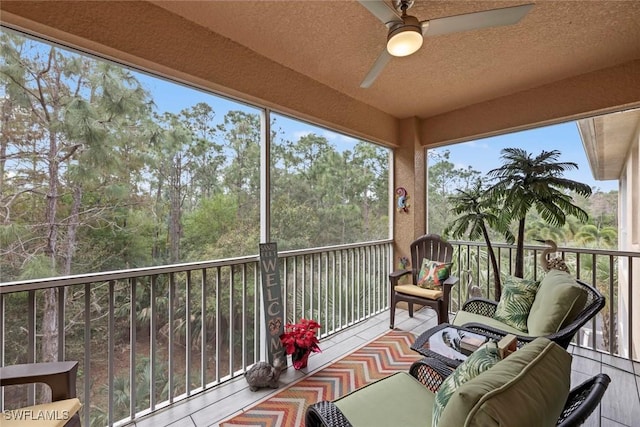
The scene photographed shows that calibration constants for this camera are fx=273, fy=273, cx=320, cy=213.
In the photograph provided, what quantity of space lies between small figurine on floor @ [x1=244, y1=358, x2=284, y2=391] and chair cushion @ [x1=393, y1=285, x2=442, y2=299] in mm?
1672

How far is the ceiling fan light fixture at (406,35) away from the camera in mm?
1617

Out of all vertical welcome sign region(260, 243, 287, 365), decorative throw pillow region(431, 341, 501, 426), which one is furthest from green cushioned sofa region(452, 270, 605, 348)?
vertical welcome sign region(260, 243, 287, 365)

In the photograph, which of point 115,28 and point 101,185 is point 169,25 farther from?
point 101,185

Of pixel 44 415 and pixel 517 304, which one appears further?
pixel 517 304

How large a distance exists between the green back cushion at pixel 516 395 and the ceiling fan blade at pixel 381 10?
1.76 meters

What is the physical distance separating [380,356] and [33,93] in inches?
131

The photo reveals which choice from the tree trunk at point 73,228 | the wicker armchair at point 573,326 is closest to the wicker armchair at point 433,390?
the wicker armchair at point 573,326

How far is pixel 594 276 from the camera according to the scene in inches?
111

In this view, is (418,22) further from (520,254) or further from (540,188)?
(520,254)

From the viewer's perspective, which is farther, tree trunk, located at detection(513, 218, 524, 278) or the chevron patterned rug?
tree trunk, located at detection(513, 218, 524, 278)

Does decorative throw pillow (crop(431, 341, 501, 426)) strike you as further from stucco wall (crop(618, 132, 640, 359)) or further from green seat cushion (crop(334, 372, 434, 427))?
stucco wall (crop(618, 132, 640, 359))

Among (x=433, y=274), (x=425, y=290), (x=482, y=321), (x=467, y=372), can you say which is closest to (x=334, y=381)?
(x=482, y=321)

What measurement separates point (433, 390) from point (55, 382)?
1840 millimetres

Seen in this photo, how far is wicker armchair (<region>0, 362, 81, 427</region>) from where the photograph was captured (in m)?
1.22
